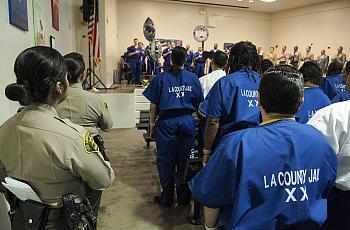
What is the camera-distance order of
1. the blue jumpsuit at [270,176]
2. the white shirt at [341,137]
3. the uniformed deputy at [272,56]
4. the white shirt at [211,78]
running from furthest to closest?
the uniformed deputy at [272,56] → the white shirt at [211,78] → the white shirt at [341,137] → the blue jumpsuit at [270,176]

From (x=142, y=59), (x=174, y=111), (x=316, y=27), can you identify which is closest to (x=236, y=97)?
(x=174, y=111)

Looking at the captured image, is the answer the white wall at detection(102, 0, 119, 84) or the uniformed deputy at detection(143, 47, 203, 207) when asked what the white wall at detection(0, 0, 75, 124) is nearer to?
the uniformed deputy at detection(143, 47, 203, 207)

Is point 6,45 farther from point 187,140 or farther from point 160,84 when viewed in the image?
point 187,140

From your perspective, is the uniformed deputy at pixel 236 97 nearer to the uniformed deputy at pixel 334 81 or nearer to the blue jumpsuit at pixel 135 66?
the uniformed deputy at pixel 334 81

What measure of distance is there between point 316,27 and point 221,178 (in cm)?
1452

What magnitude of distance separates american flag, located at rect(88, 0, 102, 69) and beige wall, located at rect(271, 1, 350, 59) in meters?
10.0

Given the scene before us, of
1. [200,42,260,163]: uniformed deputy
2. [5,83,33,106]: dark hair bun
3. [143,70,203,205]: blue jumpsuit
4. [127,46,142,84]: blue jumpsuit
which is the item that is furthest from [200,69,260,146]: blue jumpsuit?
[127,46,142,84]: blue jumpsuit

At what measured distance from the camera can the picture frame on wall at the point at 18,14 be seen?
7.06 ft

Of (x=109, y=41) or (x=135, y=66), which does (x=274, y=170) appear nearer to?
(x=109, y=41)

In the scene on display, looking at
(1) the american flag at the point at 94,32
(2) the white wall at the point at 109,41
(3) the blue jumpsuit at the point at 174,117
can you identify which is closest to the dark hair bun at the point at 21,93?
(3) the blue jumpsuit at the point at 174,117

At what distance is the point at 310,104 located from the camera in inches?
87.5

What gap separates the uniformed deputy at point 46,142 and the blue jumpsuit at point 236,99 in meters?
1.19

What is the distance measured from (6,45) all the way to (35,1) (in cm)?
129

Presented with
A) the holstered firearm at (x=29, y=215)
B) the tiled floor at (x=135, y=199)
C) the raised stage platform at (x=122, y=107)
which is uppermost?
the holstered firearm at (x=29, y=215)
